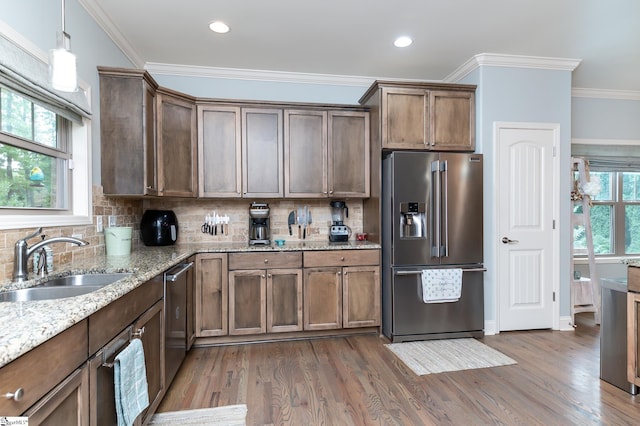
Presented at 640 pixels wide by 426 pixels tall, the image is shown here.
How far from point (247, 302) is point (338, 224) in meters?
1.33

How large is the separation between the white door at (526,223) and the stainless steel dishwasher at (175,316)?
300 centimetres

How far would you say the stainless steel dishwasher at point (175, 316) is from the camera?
2.16 meters

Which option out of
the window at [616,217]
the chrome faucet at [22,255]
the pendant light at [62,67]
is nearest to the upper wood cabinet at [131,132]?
the chrome faucet at [22,255]

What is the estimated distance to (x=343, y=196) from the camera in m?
3.55

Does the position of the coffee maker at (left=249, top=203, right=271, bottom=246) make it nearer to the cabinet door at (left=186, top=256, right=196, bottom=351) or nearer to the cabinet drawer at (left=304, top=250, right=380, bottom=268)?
the cabinet drawer at (left=304, top=250, right=380, bottom=268)

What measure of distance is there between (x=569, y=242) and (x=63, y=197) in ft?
15.1

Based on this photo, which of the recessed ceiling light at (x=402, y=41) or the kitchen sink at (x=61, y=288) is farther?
the recessed ceiling light at (x=402, y=41)

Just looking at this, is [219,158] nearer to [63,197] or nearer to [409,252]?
[63,197]

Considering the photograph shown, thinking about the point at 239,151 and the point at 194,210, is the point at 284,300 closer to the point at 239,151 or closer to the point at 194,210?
the point at 194,210

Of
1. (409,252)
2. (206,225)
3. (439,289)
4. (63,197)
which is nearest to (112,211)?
(63,197)

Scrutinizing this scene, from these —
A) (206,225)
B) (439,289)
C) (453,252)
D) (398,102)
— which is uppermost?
(398,102)

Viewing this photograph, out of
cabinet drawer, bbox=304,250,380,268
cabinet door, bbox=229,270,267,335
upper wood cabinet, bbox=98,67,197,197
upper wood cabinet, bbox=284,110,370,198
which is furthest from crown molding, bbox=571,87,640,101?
upper wood cabinet, bbox=98,67,197,197

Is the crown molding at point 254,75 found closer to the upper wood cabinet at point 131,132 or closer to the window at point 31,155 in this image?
the upper wood cabinet at point 131,132

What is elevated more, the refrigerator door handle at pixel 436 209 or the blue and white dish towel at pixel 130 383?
the refrigerator door handle at pixel 436 209
